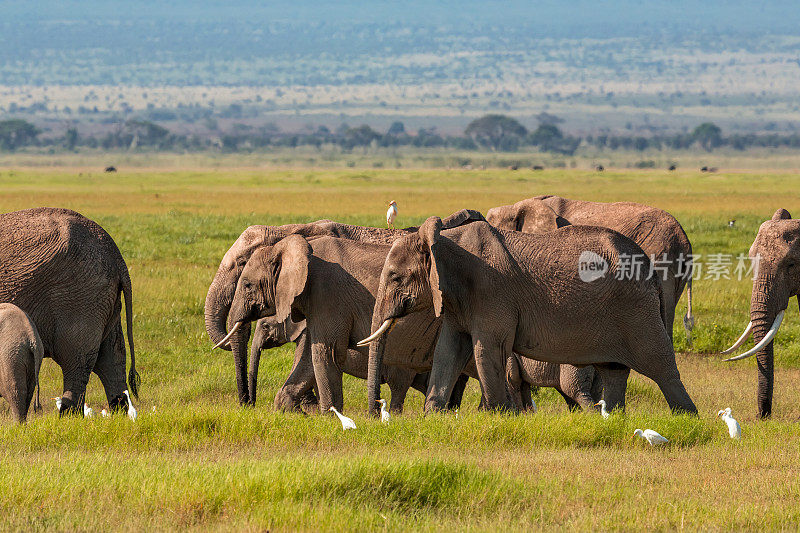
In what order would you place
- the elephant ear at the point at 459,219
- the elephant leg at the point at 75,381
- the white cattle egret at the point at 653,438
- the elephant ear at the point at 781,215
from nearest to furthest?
the white cattle egret at the point at 653,438 → the elephant leg at the point at 75,381 → the elephant ear at the point at 459,219 → the elephant ear at the point at 781,215

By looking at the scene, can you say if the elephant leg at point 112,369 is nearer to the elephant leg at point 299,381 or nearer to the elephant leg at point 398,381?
the elephant leg at point 299,381

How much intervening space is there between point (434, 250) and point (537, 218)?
415cm

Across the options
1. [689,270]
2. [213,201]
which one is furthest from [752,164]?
[689,270]

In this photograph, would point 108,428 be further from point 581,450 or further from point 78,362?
point 581,450

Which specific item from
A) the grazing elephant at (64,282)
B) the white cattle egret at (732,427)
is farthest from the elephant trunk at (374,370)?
the white cattle egret at (732,427)

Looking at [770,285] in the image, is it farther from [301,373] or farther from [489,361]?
[301,373]

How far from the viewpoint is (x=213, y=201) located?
50.1 meters

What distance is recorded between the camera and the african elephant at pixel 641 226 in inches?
503

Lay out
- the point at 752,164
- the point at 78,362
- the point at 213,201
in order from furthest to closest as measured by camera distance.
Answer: the point at 752,164 < the point at 213,201 < the point at 78,362

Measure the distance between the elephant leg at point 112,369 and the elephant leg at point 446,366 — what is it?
296cm

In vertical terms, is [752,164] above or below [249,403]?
below

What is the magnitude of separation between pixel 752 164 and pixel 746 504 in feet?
500

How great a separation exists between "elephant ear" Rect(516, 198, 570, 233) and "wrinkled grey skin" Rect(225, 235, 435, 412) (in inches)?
111

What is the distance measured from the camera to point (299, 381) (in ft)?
35.0
